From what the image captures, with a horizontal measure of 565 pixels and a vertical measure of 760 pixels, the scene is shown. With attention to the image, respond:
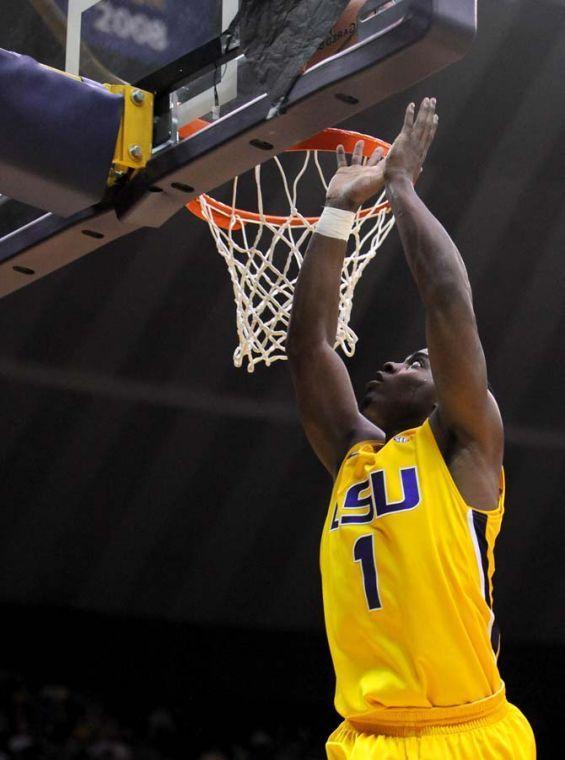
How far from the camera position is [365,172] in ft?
11.0

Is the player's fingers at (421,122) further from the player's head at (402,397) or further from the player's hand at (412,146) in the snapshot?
the player's head at (402,397)

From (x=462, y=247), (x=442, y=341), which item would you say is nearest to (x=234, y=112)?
(x=442, y=341)

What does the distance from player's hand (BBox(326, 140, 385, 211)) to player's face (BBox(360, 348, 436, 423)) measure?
1.71ft

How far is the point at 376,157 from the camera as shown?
3.44 metres

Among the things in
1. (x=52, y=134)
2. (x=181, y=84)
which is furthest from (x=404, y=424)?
(x=52, y=134)

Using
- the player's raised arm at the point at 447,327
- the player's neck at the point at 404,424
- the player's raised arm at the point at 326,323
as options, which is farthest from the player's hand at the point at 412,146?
the player's neck at the point at 404,424

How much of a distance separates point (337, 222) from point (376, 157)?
0.84ft

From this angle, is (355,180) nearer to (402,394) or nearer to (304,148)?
(304,148)

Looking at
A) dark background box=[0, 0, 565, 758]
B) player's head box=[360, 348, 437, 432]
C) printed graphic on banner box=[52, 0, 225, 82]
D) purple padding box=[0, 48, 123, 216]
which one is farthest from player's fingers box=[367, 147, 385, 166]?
dark background box=[0, 0, 565, 758]

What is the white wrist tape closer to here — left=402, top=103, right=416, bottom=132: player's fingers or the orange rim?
the orange rim

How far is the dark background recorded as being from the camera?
746cm

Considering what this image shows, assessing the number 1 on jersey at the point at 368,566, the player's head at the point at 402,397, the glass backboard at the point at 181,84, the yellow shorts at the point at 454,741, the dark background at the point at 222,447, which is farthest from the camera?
the dark background at the point at 222,447

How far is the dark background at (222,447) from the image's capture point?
24.5 ft

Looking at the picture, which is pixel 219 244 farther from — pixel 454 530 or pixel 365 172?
A: pixel 454 530
